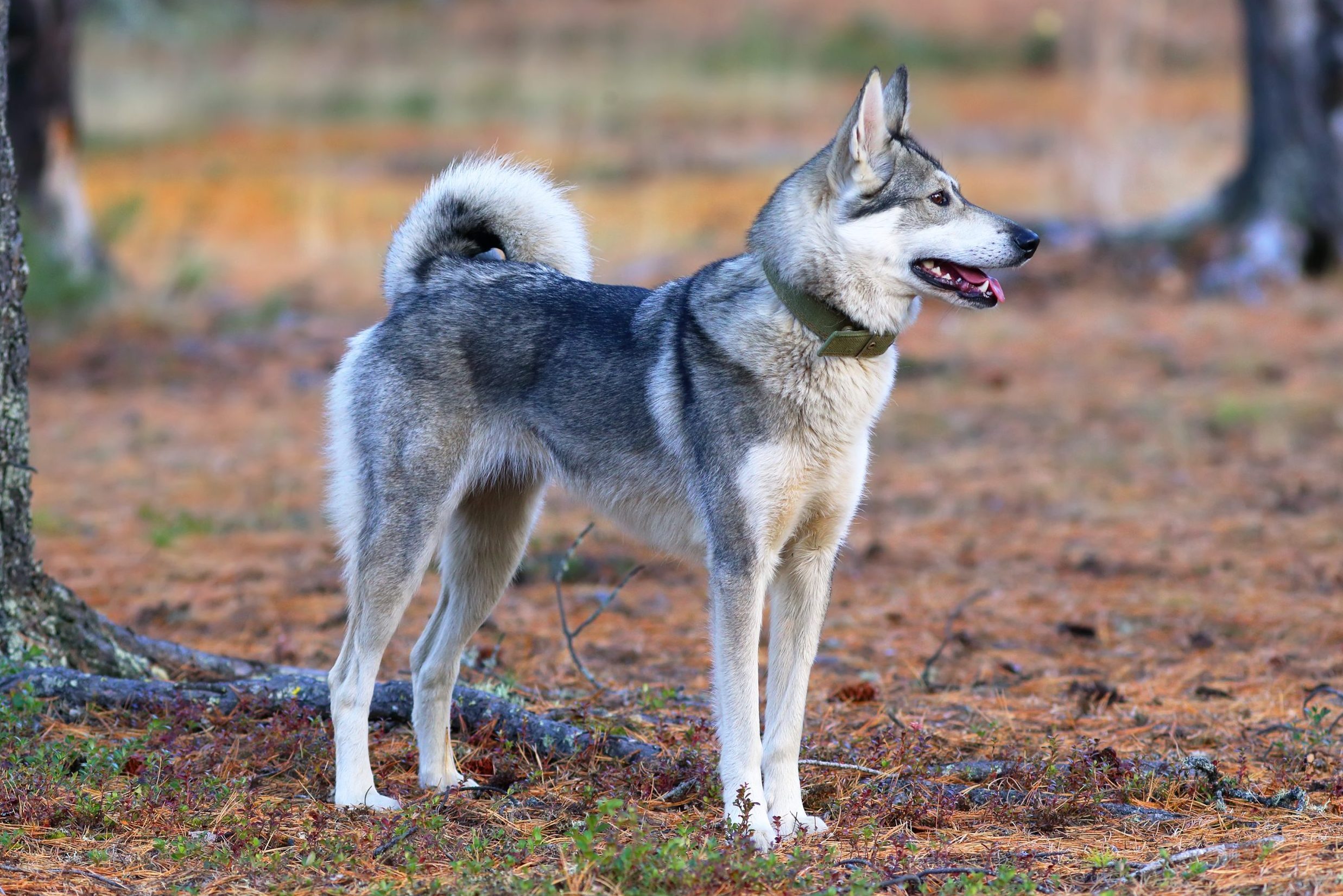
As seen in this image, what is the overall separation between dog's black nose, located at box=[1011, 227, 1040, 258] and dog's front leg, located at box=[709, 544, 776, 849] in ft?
3.64

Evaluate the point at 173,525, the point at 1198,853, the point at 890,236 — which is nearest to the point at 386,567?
the point at 890,236

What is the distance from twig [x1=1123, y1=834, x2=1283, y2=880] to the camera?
125 inches

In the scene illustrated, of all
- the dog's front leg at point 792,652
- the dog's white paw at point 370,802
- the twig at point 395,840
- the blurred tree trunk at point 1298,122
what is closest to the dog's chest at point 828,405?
the dog's front leg at point 792,652

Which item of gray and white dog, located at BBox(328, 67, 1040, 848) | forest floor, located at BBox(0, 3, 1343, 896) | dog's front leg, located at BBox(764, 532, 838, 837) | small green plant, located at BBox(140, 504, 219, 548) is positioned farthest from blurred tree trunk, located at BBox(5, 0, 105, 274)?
dog's front leg, located at BBox(764, 532, 838, 837)

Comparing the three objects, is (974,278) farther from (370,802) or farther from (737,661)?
(370,802)

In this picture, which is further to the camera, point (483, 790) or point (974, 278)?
point (483, 790)

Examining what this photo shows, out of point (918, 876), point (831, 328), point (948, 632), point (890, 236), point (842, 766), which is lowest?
point (948, 632)

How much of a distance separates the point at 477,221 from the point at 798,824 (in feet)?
7.14

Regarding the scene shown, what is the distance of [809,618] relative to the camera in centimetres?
393

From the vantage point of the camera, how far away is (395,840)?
3410 millimetres

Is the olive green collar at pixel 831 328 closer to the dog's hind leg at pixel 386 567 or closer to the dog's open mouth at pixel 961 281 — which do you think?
the dog's open mouth at pixel 961 281

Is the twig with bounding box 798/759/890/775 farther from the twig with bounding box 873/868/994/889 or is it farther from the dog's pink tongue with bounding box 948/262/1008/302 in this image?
the dog's pink tongue with bounding box 948/262/1008/302

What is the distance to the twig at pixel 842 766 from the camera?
3.98 metres

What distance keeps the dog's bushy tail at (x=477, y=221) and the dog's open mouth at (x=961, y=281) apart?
1386 mm
